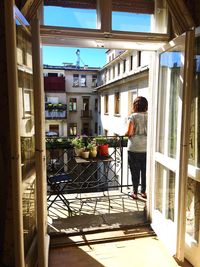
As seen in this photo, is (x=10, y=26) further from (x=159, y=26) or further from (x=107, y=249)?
(x=107, y=249)

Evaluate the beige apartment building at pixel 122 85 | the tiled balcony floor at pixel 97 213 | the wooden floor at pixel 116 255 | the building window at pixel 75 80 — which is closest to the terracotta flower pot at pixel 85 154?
the tiled balcony floor at pixel 97 213

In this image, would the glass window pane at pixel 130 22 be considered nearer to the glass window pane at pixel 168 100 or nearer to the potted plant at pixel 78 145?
the glass window pane at pixel 168 100

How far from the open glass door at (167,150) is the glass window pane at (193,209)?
13cm

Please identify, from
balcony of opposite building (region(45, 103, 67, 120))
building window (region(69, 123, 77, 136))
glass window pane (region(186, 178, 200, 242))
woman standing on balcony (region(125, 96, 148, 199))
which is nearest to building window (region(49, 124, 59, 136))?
balcony of opposite building (region(45, 103, 67, 120))

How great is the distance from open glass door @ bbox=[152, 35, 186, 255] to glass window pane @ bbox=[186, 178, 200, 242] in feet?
0.43

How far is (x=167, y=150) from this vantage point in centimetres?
228

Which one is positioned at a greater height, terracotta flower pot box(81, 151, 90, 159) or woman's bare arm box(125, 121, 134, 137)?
woman's bare arm box(125, 121, 134, 137)

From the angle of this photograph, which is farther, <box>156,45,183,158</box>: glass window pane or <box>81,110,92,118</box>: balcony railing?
<box>81,110,92,118</box>: balcony railing

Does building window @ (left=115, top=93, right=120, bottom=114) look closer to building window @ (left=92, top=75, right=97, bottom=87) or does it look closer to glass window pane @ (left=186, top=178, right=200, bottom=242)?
building window @ (left=92, top=75, right=97, bottom=87)

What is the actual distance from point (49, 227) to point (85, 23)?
223 centimetres

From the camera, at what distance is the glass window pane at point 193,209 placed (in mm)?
1992

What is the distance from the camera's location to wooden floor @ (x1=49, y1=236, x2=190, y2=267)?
2.02m

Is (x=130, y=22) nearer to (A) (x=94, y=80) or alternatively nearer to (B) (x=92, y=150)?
(B) (x=92, y=150)

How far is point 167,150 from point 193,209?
0.61 m
